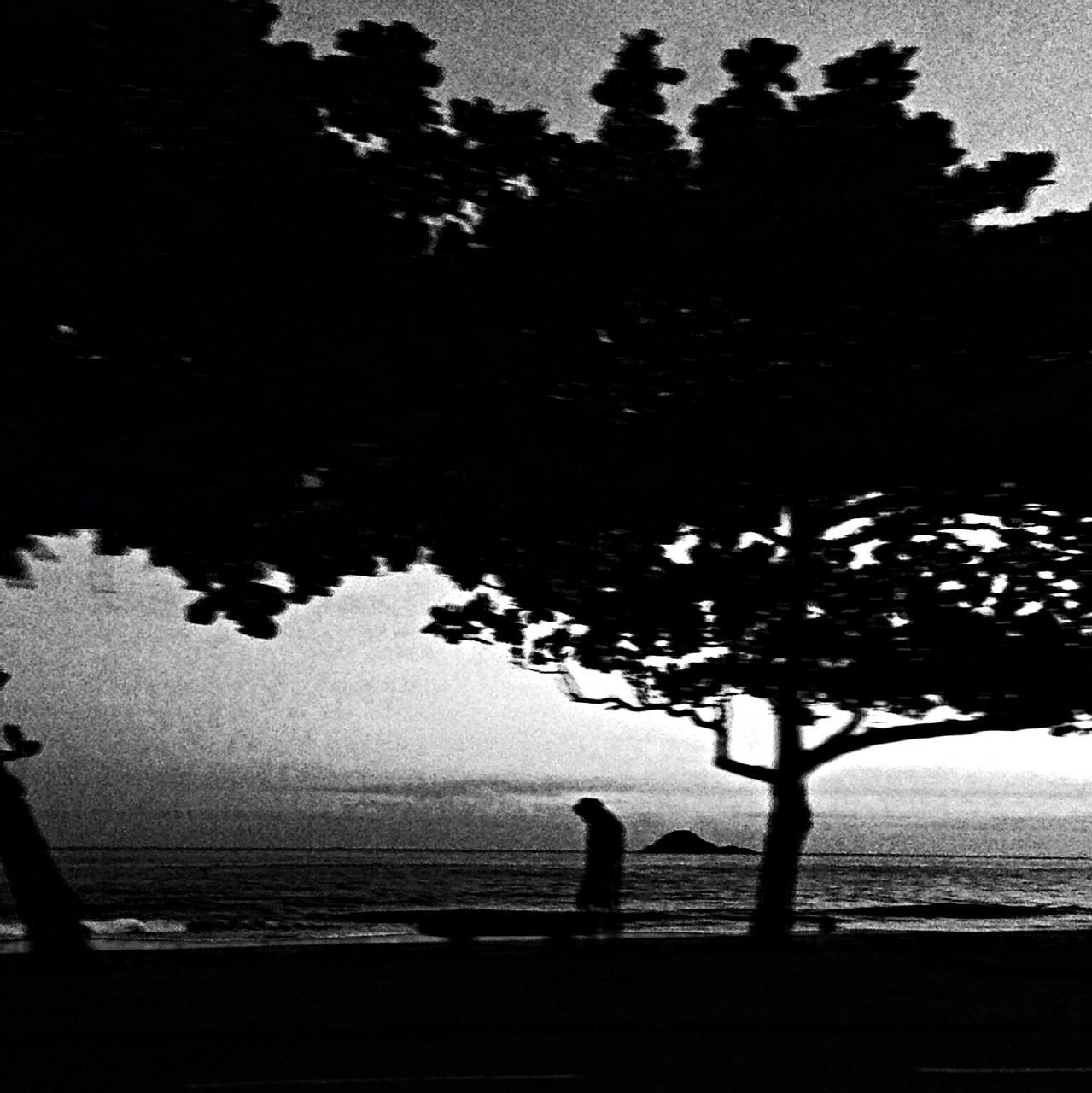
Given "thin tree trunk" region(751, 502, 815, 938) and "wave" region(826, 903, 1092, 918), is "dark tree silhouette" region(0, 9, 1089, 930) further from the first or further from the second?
"wave" region(826, 903, 1092, 918)

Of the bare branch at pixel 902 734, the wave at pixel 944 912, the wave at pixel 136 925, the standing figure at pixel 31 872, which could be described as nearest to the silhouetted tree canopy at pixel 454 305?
the standing figure at pixel 31 872

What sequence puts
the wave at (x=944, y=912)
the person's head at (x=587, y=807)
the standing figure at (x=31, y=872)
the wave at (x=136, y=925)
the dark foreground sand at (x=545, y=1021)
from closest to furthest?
the dark foreground sand at (x=545, y=1021), the standing figure at (x=31, y=872), the person's head at (x=587, y=807), the wave at (x=944, y=912), the wave at (x=136, y=925)

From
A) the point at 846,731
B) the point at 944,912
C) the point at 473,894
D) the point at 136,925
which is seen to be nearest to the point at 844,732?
the point at 846,731

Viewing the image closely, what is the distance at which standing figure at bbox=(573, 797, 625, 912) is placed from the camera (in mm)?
20594

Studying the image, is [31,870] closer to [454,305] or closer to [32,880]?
[32,880]

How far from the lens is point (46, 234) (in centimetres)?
1282

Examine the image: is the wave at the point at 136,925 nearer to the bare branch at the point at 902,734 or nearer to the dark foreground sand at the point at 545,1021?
the bare branch at the point at 902,734

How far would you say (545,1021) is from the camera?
11406 millimetres

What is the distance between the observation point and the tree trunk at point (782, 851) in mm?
22094

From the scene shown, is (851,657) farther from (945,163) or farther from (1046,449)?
(945,163)

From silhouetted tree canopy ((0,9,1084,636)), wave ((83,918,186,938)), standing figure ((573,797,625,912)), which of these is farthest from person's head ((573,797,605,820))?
wave ((83,918,186,938))

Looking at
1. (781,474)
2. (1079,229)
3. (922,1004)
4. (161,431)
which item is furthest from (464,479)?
(1079,229)

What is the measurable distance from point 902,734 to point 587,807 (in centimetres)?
551

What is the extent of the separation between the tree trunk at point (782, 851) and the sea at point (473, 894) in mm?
1691
